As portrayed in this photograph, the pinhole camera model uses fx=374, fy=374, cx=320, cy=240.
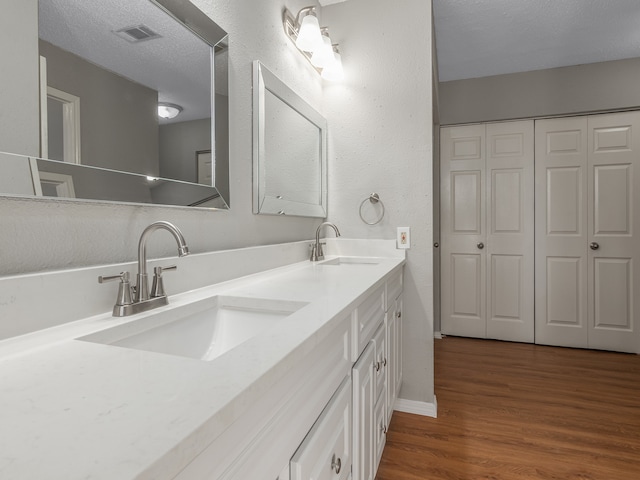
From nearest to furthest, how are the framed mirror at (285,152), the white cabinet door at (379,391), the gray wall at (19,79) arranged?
the gray wall at (19,79)
the white cabinet door at (379,391)
the framed mirror at (285,152)

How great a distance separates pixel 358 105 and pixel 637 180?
8.18ft

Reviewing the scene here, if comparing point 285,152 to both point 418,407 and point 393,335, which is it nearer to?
point 393,335

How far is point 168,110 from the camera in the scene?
1.11m

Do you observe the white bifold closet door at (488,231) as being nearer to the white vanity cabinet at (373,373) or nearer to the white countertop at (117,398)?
the white vanity cabinet at (373,373)

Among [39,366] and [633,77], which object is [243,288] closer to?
[39,366]

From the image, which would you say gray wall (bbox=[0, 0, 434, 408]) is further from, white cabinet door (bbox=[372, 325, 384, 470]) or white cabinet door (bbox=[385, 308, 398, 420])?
white cabinet door (bbox=[372, 325, 384, 470])

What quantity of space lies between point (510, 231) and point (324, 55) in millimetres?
2363

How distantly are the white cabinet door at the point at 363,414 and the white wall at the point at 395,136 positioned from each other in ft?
2.98

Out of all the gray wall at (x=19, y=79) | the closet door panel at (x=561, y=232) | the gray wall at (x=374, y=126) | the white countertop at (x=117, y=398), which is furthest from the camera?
the closet door panel at (x=561, y=232)

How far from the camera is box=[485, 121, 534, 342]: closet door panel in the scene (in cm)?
332

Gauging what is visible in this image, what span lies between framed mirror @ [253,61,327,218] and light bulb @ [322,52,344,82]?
0.83 ft

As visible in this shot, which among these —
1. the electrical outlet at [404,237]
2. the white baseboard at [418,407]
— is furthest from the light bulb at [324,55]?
the white baseboard at [418,407]

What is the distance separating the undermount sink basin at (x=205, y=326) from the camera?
2.68 ft

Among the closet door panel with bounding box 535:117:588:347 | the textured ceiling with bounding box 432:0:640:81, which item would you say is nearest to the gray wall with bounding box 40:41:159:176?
the textured ceiling with bounding box 432:0:640:81
